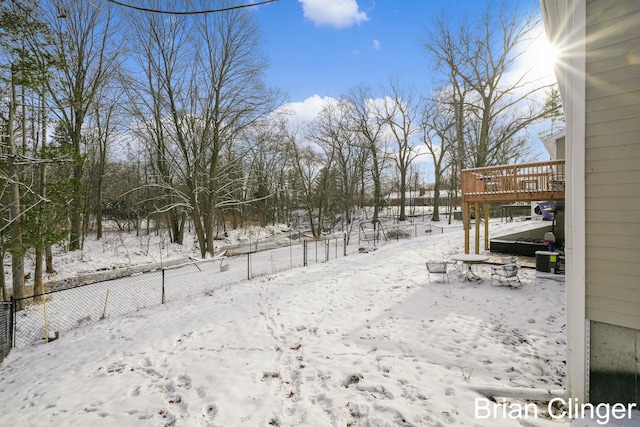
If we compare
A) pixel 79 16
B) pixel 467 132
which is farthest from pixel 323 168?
pixel 79 16

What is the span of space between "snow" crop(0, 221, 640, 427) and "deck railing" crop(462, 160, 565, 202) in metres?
2.87

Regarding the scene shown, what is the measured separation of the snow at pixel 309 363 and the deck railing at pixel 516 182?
113 inches

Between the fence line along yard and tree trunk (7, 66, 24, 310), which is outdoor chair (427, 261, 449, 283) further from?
tree trunk (7, 66, 24, 310)

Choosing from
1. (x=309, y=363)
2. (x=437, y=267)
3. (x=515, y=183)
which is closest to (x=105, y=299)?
(x=309, y=363)

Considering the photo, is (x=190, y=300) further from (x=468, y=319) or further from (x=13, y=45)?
(x=13, y=45)

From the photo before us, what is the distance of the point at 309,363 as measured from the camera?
163 inches

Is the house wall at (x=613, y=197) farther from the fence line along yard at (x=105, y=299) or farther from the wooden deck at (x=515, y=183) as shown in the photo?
the fence line along yard at (x=105, y=299)

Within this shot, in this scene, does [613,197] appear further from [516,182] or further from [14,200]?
[14,200]

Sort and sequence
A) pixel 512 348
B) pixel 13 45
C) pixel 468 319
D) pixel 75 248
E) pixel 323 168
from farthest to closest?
pixel 323 168 → pixel 75 248 → pixel 13 45 → pixel 468 319 → pixel 512 348

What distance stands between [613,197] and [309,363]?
4014mm

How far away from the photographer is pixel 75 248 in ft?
50.1

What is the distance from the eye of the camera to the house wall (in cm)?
293

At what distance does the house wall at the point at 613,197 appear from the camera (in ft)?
9.62

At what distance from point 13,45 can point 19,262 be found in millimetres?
5329
